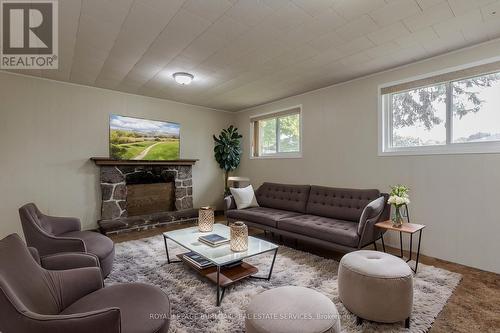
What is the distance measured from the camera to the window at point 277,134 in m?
5.08

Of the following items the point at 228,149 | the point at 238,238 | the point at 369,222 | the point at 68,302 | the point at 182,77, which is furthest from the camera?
the point at 228,149

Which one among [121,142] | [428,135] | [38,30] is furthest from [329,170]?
[38,30]

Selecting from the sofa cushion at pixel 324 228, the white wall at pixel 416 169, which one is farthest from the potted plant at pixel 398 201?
the white wall at pixel 416 169

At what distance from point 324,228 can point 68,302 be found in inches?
103

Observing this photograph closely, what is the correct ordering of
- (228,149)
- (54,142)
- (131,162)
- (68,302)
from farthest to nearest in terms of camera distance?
(228,149)
(131,162)
(54,142)
(68,302)

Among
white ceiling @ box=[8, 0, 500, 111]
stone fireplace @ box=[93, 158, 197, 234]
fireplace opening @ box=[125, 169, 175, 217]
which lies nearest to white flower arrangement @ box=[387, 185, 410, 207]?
white ceiling @ box=[8, 0, 500, 111]

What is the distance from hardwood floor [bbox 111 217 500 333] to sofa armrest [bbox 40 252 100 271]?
275 centimetres

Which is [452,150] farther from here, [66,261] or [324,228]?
[66,261]

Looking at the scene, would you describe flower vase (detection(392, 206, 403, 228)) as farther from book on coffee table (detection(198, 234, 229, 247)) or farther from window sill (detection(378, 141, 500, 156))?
book on coffee table (detection(198, 234, 229, 247))

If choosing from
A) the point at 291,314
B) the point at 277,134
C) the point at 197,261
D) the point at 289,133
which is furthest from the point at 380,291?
the point at 277,134

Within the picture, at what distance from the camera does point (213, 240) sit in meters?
2.67

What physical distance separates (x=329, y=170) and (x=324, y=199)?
691mm

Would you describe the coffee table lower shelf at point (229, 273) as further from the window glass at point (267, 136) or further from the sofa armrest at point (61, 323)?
the window glass at point (267, 136)

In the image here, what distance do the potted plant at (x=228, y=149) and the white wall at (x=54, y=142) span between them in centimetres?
164
